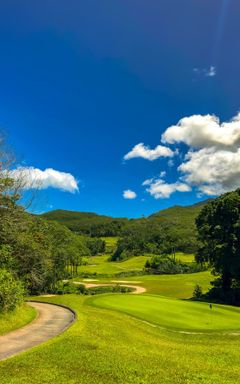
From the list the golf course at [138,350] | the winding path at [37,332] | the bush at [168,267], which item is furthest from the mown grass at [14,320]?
the bush at [168,267]

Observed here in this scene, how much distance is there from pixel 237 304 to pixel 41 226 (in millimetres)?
27640

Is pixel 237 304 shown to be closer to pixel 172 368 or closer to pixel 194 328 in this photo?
pixel 194 328

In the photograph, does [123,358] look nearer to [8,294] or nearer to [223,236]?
[8,294]

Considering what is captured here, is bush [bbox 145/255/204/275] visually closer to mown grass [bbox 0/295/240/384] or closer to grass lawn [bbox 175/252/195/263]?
grass lawn [bbox 175/252/195/263]

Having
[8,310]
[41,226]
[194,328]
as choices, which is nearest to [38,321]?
[8,310]

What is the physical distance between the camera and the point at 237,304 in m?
43.5

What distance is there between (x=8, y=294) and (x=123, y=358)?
9.64 meters

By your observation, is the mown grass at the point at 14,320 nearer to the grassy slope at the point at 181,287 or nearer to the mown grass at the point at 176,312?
the mown grass at the point at 176,312

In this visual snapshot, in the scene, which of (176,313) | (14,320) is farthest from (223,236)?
(14,320)

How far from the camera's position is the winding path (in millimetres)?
14494

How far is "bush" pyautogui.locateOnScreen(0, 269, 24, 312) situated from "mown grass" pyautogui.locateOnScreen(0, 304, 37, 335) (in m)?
0.40

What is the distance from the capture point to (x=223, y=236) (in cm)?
4547

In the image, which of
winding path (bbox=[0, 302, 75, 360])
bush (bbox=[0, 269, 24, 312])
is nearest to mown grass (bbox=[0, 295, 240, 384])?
winding path (bbox=[0, 302, 75, 360])

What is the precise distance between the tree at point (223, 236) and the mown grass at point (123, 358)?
23367 millimetres
